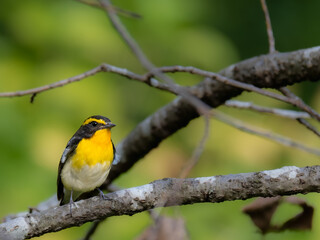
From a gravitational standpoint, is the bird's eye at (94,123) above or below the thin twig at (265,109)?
below

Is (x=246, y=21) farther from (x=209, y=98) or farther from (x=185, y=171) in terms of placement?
(x=185, y=171)

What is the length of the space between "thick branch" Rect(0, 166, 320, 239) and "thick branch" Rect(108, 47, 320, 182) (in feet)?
2.26

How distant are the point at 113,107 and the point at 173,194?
2.27m

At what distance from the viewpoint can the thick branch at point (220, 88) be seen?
290 centimetres

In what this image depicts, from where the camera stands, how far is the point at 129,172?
420 cm

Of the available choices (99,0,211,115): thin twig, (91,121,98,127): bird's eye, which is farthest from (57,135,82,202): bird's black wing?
(99,0,211,115): thin twig

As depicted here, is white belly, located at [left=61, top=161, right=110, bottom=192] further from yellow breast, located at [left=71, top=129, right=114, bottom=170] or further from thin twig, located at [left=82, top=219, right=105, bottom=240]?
thin twig, located at [left=82, top=219, right=105, bottom=240]

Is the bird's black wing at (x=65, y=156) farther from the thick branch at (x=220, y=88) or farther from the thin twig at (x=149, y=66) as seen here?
the thin twig at (x=149, y=66)

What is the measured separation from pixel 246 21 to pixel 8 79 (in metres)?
3.62

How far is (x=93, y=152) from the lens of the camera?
3.64m

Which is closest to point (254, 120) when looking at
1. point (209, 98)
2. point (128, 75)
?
point (209, 98)

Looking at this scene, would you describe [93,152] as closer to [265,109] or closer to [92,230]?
[92,230]

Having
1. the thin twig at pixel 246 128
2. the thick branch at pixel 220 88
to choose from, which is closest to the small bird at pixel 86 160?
the thick branch at pixel 220 88

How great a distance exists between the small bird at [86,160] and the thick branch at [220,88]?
0.48 feet
